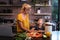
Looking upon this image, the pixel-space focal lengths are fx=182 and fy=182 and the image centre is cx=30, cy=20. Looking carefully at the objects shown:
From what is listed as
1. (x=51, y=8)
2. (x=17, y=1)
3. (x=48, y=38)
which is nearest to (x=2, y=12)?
(x=17, y=1)

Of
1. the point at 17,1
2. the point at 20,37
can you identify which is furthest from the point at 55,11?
the point at 20,37

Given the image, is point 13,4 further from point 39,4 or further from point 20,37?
point 20,37

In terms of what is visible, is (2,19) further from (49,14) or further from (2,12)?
(49,14)

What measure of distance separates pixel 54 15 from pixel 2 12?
129 cm

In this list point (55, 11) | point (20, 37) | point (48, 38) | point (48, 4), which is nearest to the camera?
point (20, 37)

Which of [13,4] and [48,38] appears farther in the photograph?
[13,4]

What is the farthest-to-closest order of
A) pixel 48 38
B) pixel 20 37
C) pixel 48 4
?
1. pixel 48 4
2. pixel 48 38
3. pixel 20 37

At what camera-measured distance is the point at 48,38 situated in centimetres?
228

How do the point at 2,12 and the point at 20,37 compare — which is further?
the point at 2,12

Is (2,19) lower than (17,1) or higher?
lower

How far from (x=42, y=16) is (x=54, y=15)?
1.46ft

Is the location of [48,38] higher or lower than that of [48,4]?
lower

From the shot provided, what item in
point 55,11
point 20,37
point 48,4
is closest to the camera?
point 20,37

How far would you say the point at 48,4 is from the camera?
420 centimetres
